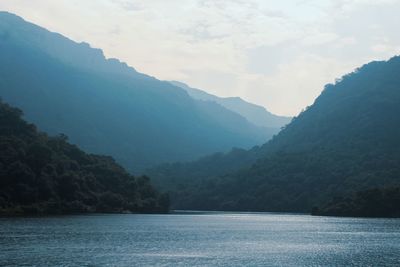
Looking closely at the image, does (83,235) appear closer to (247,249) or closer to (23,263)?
(247,249)

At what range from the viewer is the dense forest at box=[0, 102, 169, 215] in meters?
152

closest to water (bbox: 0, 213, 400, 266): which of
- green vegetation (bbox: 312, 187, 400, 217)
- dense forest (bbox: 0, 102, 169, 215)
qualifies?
dense forest (bbox: 0, 102, 169, 215)

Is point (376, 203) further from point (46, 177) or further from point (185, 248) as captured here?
point (185, 248)

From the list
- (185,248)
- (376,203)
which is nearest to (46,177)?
(185,248)

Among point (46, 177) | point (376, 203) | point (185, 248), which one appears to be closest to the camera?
point (185, 248)

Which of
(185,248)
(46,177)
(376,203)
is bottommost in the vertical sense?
(185,248)

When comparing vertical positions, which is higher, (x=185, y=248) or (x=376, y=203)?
(x=376, y=203)

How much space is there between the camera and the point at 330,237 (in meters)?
109

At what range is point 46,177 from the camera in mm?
160250

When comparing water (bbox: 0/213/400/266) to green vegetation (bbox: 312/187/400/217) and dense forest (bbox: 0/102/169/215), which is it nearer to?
dense forest (bbox: 0/102/169/215)

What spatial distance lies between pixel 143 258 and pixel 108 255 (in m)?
4.69

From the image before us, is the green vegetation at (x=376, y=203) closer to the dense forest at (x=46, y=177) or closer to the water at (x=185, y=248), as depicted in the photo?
the water at (x=185, y=248)

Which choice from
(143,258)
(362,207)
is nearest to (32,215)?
(143,258)

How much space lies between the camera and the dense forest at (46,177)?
152000 millimetres
